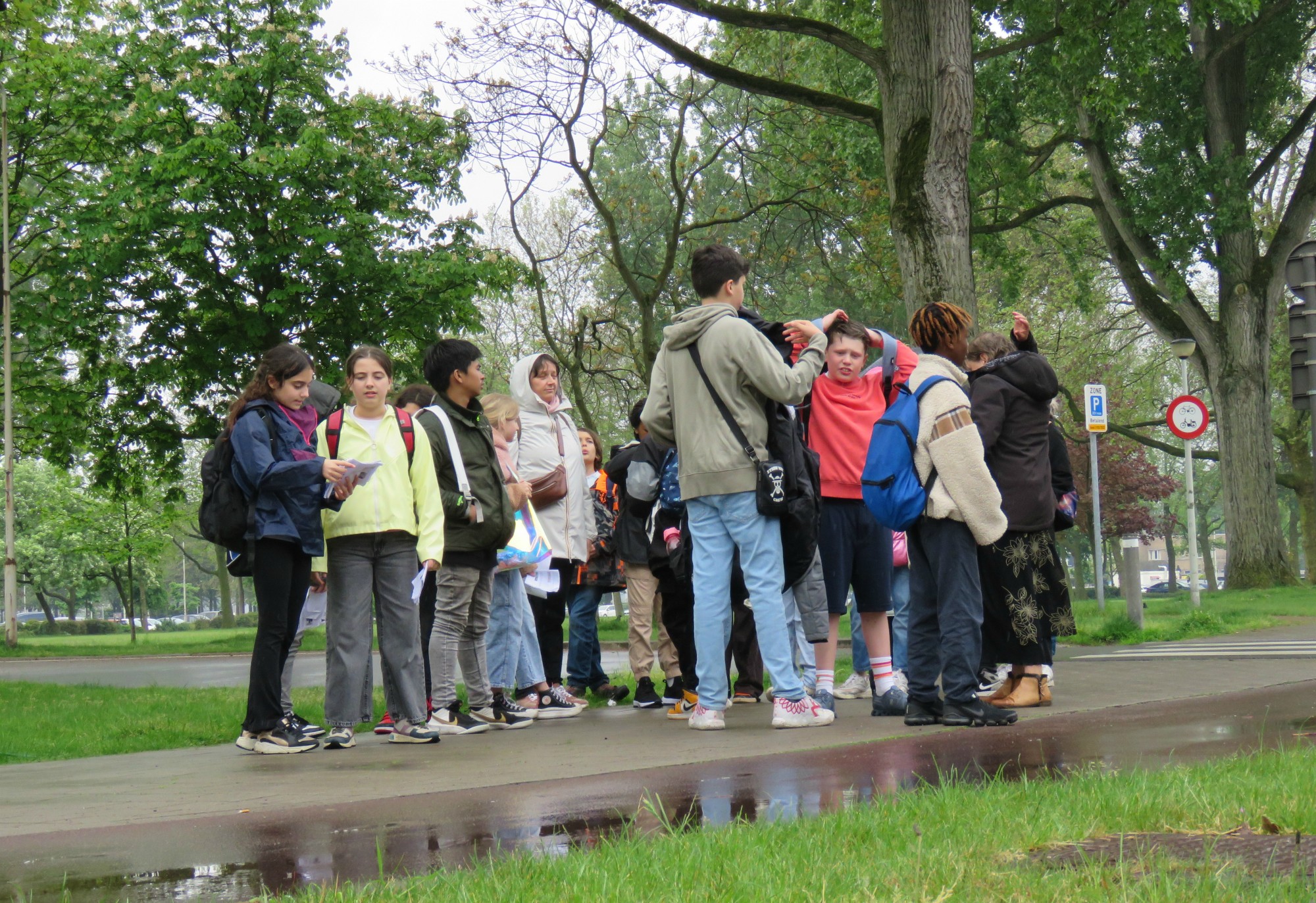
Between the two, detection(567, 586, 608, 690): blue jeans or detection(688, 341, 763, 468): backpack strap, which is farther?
detection(567, 586, 608, 690): blue jeans

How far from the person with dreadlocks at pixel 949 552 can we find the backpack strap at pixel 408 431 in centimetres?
275

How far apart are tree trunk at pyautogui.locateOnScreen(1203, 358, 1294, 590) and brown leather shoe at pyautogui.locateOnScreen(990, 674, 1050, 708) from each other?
17.4 metres

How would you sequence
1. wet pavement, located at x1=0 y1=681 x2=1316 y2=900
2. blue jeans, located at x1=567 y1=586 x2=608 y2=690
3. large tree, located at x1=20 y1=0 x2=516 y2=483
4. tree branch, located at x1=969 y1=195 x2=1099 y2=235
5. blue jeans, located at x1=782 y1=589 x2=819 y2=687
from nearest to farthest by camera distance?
wet pavement, located at x1=0 y1=681 x2=1316 y2=900, blue jeans, located at x1=782 y1=589 x2=819 y2=687, blue jeans, located at x1=567 y1=586 x2=608 y2=690, large tree, located at x1=20 y1=0 x2=516 y2=483, tree branch, located at x1=969 y1=195 x2=1099 y2=235

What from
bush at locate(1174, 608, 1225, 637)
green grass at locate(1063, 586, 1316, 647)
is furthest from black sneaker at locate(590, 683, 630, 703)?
bush at locate(1174, 608, 1225, 637)

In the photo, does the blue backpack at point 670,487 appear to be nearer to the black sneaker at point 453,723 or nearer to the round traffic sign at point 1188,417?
the black sneaker at point 453,723

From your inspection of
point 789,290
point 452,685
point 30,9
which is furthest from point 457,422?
point 789,290

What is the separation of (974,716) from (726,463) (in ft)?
5.91

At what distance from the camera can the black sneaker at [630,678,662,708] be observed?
29.2ft

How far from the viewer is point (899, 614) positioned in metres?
8.47

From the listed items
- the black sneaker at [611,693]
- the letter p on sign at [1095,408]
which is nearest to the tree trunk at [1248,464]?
the letter p on sign at [1095,408]

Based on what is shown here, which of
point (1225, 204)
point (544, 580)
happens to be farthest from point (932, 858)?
point (1225, 204)

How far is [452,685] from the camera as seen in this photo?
775cm

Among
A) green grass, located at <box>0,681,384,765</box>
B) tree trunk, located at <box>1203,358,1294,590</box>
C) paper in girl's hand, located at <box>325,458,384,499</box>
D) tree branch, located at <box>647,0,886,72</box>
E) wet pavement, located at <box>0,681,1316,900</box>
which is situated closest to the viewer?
wet pavement, located at <box>0,681,1316,900</box>

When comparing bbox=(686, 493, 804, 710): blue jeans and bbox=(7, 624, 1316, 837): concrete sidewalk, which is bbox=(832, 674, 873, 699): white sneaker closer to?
bbox=(7, 624, 1316, 837): concrete sidewalk
